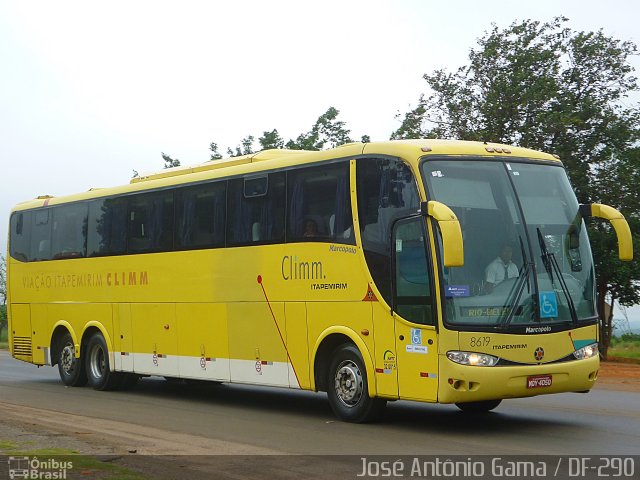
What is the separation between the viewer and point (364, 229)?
13406 millimetres

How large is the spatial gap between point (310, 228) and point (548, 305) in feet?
11.4

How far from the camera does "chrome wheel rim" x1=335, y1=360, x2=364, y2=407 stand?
13539 mm

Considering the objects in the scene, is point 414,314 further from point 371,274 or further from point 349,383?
point 349,383

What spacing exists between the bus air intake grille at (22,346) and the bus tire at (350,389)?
9997mm

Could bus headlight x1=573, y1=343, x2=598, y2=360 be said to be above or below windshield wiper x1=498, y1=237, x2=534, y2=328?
below

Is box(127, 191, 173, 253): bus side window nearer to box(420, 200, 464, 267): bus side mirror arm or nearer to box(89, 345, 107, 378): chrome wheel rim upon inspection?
box(89, 345, 107, 378): chrome wheel rim

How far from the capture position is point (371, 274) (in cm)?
1324

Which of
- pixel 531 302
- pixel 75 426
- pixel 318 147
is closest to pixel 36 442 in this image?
pixel 75 426

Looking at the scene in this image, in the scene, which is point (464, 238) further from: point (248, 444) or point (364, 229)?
point (248, 444)

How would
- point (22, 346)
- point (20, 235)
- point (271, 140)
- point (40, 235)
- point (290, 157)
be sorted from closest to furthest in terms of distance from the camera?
point (290, 157)
point (40, 235)
point (22, 346)
point (20, 235)
point (271, 140)

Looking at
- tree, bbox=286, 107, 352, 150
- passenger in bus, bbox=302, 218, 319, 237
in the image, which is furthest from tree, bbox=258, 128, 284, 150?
passenger in bus, bbox=302, 218, 319, 237

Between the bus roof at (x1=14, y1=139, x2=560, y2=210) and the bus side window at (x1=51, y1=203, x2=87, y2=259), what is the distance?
220 millimetres

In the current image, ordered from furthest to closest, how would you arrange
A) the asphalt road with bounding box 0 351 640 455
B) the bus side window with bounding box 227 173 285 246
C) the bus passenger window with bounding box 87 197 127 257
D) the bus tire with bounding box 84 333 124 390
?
the bus tire with bounding box 84 333 124 390 → the bus passenger window with bounding box 87 197 127 257 → the bus side window with bounding box 227 173 285 246 → the asphalt road with bounding box 0 351 640 455

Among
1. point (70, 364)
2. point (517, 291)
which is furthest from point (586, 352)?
point (70, 364)
